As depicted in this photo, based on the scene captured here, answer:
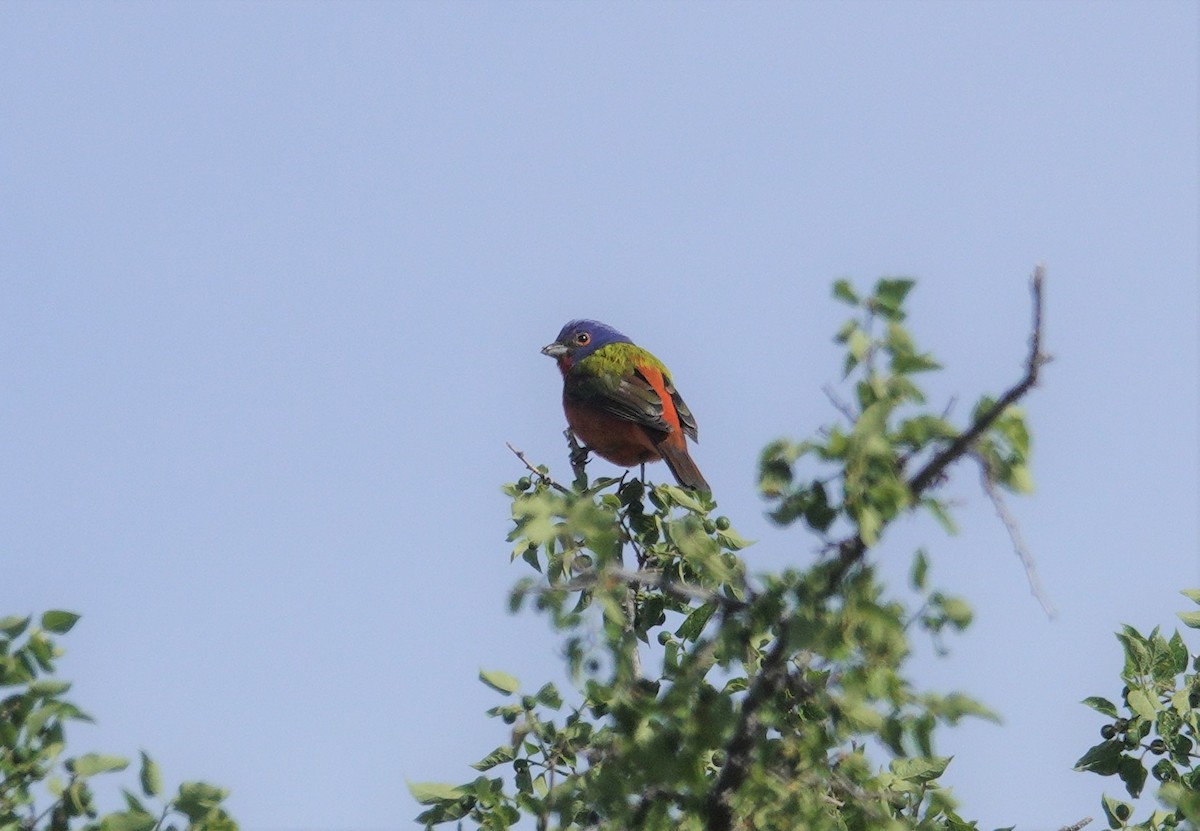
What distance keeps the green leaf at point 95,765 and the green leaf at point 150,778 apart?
0.18ft

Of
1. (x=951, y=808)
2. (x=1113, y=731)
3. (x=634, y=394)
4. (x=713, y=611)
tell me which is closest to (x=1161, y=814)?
(x=1113, y=731)

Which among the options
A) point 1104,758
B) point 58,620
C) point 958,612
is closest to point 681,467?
point 1104,758

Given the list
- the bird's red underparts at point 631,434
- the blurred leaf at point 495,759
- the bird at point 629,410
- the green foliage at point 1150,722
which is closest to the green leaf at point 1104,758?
the green foliage at point 1150,722

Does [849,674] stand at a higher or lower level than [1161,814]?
lower

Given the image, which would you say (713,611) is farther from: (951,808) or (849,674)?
(849,674)

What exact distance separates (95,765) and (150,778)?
163mm

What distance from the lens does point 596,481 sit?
7246mm

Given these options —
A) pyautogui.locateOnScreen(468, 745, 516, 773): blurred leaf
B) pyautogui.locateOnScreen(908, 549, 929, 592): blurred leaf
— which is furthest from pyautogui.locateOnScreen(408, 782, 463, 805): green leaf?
pyautogui.locateOnScreen(908, 549, 929, 592): blurred leaf

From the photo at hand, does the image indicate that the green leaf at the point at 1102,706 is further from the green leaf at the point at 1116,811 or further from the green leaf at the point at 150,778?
the green leaf at the point at 150,778

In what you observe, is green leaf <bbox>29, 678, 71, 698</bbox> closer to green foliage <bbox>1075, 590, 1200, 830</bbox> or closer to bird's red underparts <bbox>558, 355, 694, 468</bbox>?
green foliage <bbox>1075, 590, 1200, 830</bbox>

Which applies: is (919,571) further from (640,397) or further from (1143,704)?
(640,397)

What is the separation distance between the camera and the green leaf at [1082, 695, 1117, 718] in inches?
226

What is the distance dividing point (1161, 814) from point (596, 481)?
9.20 feet

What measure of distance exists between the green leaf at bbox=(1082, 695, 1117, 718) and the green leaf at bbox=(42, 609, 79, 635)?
3.57 metres
